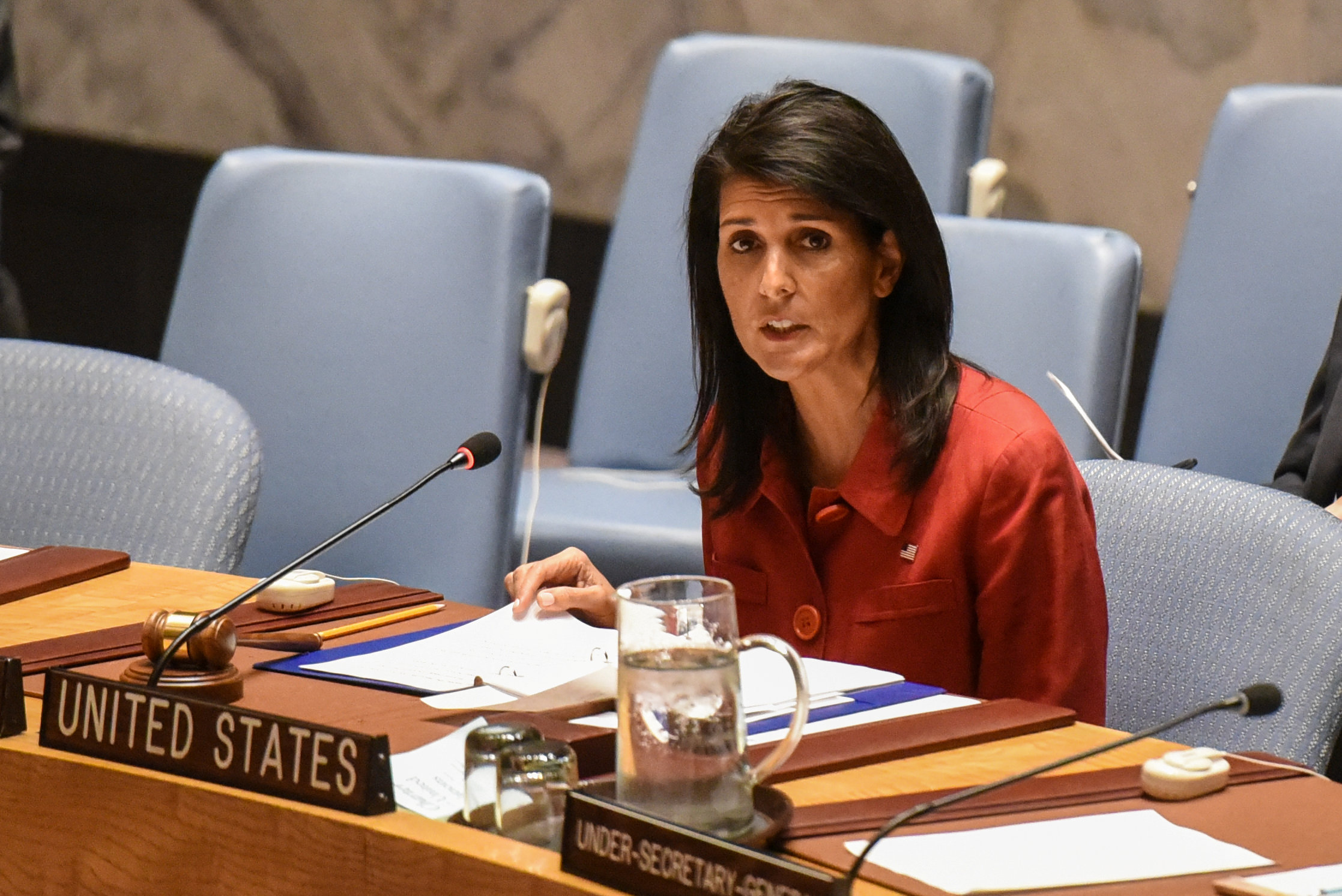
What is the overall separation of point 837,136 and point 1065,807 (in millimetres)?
628

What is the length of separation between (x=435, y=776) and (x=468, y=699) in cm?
16

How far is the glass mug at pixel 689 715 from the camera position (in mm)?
850

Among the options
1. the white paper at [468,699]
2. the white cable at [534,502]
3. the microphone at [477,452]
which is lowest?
the white cable at [534,502]

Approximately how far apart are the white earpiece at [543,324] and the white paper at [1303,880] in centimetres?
137

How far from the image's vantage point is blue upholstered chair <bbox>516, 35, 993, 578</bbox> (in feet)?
8.04

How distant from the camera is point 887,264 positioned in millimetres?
1461

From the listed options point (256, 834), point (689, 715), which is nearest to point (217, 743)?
point (256, 834)

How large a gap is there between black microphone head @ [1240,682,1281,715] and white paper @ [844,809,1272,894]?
71 mm

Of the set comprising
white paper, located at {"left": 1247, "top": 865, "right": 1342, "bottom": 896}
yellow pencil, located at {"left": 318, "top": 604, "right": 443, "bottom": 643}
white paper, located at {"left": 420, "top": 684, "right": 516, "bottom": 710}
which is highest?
white paper, located at {"left": 1247, "top": 865, "right": 1342, "bottom": 896}

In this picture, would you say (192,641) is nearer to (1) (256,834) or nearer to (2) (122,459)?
(1) (256,834)

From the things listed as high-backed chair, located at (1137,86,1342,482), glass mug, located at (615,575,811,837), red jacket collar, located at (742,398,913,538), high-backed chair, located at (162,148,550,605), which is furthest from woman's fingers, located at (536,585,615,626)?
high-backed chair, located at (1137,86,1342,482)

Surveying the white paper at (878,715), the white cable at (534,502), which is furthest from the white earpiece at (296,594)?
the white cable at (534,502)

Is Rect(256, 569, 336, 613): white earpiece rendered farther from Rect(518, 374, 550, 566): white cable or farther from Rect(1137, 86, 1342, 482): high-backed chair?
Rect(1137, 86, 1342, 482): high-backed chair

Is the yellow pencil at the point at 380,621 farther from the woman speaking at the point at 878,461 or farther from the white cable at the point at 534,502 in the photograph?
the white cable at the point at 534,502
